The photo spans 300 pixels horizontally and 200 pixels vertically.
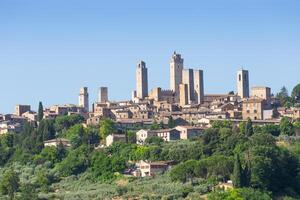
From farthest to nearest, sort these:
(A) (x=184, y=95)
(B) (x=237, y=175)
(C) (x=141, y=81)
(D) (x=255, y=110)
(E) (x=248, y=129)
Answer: (C) (x=141, y=81)
(A) (x=184, y=95)
(D) (x=255, y=110)
(E) (x=248, y=129)
(B) (x=237, y=175)

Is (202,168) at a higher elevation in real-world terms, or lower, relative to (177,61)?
lower

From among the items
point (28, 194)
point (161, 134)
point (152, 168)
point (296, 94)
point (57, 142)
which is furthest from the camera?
point (296, 94)

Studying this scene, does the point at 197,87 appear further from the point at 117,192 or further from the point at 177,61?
the point at 117,192

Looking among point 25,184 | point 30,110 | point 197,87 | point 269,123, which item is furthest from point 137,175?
point 30,110

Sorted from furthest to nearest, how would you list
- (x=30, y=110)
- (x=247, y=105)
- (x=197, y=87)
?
1. (x=30, y=110)
2. (x=197, y=87)
3. (x=247, y=105)

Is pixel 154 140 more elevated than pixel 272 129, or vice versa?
pixel 272 129

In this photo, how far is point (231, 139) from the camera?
51.2 metres

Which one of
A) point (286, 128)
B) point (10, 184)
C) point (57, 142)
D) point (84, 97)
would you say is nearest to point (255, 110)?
point (286, 128)

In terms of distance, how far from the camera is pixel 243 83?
75312 mm

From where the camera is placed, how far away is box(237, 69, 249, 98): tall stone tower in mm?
75188

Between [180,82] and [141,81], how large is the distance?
3.62m

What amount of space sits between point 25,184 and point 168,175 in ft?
25.6

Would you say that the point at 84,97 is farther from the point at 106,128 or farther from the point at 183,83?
the point at 106,128

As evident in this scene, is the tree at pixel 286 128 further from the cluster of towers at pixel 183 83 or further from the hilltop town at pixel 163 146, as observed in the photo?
the cluster of towers at pixel 183 83
